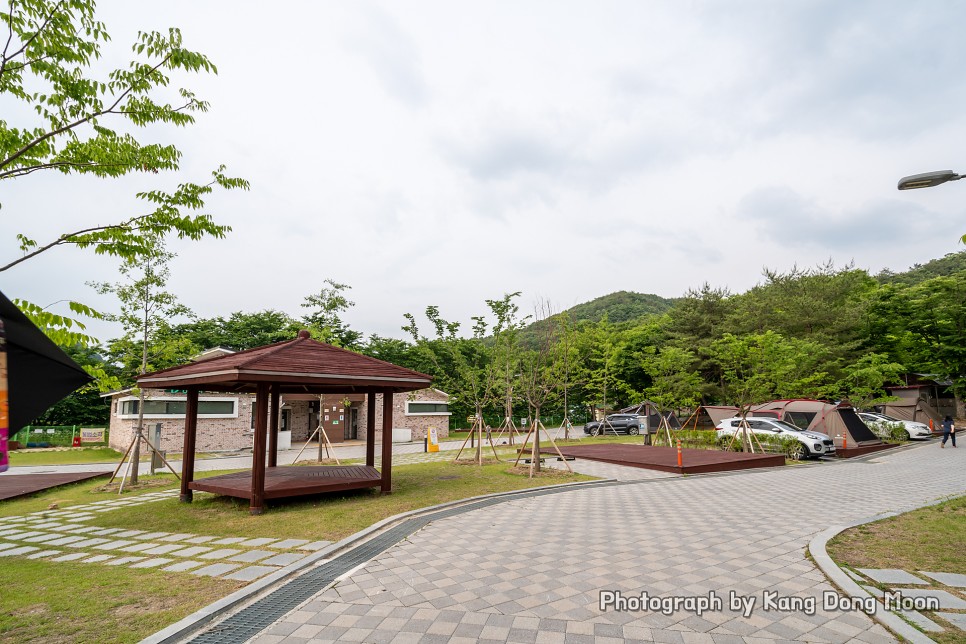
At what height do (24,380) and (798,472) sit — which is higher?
(24,380)

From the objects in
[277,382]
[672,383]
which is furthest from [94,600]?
[672,383]

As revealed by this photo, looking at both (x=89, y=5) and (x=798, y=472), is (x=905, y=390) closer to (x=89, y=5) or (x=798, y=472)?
(x=798, y=472)

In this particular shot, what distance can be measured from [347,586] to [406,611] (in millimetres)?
926

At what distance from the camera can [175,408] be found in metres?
23.2

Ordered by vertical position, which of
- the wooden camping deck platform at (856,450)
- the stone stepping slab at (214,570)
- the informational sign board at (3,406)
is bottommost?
the wooden camping deck platform at (856,450)

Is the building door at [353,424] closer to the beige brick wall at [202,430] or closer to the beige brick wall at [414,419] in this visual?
the beige brick wall at [414,419]

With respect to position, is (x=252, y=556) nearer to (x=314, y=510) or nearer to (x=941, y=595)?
(x=314, y=510)

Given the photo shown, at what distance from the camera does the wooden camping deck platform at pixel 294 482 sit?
8.94m

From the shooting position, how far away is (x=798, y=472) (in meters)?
13.8

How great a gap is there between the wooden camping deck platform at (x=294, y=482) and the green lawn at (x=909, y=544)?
782cm

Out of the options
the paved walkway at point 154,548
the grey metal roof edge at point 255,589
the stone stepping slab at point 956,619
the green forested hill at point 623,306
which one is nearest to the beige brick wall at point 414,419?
the paved walkway at point 154,548

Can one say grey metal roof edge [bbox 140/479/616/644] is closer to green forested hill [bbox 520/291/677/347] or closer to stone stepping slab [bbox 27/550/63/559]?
stone stepping slab [bbox 27/550/63/559]

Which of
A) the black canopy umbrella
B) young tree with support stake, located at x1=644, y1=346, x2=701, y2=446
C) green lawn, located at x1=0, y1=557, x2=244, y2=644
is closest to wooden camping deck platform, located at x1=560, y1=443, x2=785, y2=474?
young tree with support stake, located at x1=644, y1=346, x2=701, y2=446

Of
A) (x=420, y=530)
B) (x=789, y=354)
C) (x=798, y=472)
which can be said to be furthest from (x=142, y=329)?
(x=789, y=354)
